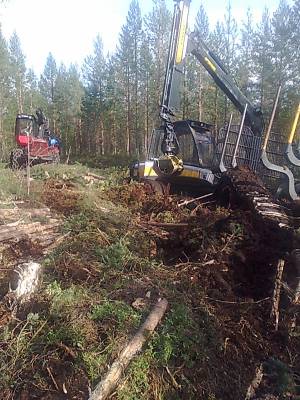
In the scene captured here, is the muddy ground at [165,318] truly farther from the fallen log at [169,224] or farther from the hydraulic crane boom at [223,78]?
the hydraulic crane boom at [223,78]

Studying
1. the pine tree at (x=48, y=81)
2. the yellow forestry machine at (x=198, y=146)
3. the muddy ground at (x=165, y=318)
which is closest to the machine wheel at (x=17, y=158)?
the yellow forestry machine at (x=198, y=146)

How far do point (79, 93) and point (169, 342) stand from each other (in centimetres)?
4988

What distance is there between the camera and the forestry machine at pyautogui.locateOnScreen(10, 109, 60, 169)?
1625cm

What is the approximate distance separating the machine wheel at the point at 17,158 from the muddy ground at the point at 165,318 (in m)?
9.60

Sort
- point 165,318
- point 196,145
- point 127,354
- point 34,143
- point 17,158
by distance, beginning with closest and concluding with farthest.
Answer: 1. point 127,354
2. point 165,318
3. point 196,145
4. point 17,158
5. point 34,143

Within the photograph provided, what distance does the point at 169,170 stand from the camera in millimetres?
10172

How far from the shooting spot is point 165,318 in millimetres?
4211

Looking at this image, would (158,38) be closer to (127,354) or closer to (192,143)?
(192,143)

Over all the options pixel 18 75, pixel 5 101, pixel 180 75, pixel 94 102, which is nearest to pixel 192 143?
pixel 180 75

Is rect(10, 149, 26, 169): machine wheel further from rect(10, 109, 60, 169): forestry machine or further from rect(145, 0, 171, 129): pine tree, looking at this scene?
rect(145, 0, 171, 129): pine tree

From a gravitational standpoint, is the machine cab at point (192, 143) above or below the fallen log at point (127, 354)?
above

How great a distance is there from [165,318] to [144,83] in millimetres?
31160

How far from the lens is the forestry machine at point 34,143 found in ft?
53.3

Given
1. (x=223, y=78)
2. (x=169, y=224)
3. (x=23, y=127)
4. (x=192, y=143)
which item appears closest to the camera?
(x=169, y=224)
